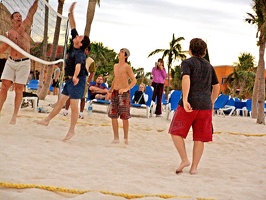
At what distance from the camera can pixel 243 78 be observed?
59.0m

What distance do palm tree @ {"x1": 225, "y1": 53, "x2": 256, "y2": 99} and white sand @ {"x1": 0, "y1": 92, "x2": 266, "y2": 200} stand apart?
48.6 metres

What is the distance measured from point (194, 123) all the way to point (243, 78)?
181 ft

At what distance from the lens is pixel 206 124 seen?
526 cm

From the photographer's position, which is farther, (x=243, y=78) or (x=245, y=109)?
(x=243, y=78)

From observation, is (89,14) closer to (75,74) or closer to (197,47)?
(75,74)

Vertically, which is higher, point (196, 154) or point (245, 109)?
point (245, 109)

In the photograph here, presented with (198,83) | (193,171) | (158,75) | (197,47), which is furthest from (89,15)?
(193,171)

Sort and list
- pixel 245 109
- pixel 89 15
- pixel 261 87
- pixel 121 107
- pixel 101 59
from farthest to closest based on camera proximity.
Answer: pixel 101 59
pixel 245 109
pixel 261 87
pixel 89 15
pixel 121 107

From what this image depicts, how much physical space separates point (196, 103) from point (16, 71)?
327 centimetres

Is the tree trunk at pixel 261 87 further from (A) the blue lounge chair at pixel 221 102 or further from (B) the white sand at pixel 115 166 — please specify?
(B) the white sand at pixel 115 166

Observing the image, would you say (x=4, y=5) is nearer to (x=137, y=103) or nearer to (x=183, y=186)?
(x=183, y=186)

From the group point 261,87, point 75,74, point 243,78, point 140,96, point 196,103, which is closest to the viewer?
point 196,103

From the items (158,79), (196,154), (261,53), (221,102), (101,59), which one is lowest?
(196,154)

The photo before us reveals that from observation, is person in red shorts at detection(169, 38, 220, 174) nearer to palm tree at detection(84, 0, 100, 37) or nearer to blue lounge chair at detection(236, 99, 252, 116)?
palm tree at detection(84, 0, 100, 37)
